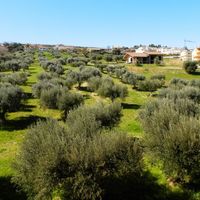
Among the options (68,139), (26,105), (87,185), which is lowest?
(26,105)

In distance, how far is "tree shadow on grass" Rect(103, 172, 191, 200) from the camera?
48.9 feet

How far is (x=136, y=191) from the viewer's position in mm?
15938

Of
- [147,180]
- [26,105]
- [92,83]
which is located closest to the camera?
[147,180]

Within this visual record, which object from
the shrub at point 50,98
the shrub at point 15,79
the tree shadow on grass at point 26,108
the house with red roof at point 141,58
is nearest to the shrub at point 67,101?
the shrub at point 50,98

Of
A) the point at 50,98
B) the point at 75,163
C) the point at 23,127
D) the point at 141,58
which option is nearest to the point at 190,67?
the point at 141,58

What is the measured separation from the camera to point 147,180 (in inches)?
690

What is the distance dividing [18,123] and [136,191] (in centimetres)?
2068

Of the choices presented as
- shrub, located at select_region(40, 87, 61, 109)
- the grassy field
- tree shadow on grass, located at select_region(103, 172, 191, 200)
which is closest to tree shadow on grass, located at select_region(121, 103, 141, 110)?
the grassy field

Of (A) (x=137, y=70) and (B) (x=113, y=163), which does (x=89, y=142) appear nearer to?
(B) (x=113, y=163)

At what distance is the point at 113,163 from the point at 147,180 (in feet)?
12.8

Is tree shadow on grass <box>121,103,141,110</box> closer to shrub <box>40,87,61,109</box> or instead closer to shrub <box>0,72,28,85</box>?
shrub <box>40,87,61,109</box>

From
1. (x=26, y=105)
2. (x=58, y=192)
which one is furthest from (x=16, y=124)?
(x=58, y=192)

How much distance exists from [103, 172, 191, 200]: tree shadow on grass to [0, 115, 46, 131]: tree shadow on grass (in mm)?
18161

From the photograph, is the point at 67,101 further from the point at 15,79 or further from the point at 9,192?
the point at 15,79
